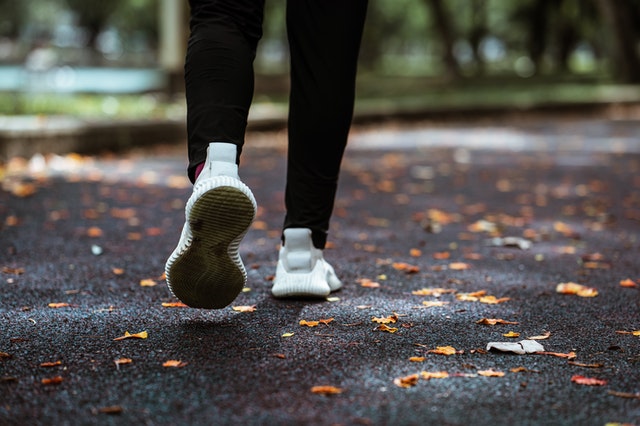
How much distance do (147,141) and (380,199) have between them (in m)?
3.64

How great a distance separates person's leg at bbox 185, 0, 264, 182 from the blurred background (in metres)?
7.22

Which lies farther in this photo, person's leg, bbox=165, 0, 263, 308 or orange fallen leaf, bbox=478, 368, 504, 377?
person's leg, bbox=165, 0, 263, 308

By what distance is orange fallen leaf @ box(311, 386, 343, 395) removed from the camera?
1.91m

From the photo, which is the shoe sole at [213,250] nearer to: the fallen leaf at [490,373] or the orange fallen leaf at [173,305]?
the orange fallen leaf at [173,305]

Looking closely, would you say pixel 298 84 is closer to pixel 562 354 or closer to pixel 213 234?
pixel 213 234

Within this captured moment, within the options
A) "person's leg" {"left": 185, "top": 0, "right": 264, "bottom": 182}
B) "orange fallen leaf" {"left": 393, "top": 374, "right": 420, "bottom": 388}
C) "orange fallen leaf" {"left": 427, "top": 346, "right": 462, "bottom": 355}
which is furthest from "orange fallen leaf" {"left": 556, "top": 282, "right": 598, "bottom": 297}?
"person's leg" {"left": 185, "top": 0, "right": 264, "bottom": 182}

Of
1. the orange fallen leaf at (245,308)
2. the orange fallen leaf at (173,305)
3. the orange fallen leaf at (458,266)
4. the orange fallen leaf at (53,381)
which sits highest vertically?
the orange fallen leaf at (53,381)

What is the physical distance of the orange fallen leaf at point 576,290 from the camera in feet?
9.94

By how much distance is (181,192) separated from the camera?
Answer: 19.1 ft

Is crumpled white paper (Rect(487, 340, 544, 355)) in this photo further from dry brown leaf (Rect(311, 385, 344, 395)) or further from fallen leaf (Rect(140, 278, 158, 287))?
fallen leaf (Rect(140, 278, 158, 287))

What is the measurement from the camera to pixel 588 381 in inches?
79.0

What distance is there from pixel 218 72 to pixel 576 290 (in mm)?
1432

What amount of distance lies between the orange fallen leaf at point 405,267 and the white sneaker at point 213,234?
1.12 m

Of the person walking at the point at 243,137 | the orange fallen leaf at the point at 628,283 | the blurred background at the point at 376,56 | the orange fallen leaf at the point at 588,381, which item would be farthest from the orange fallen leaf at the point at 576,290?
the blurred background at the point at 376,56
